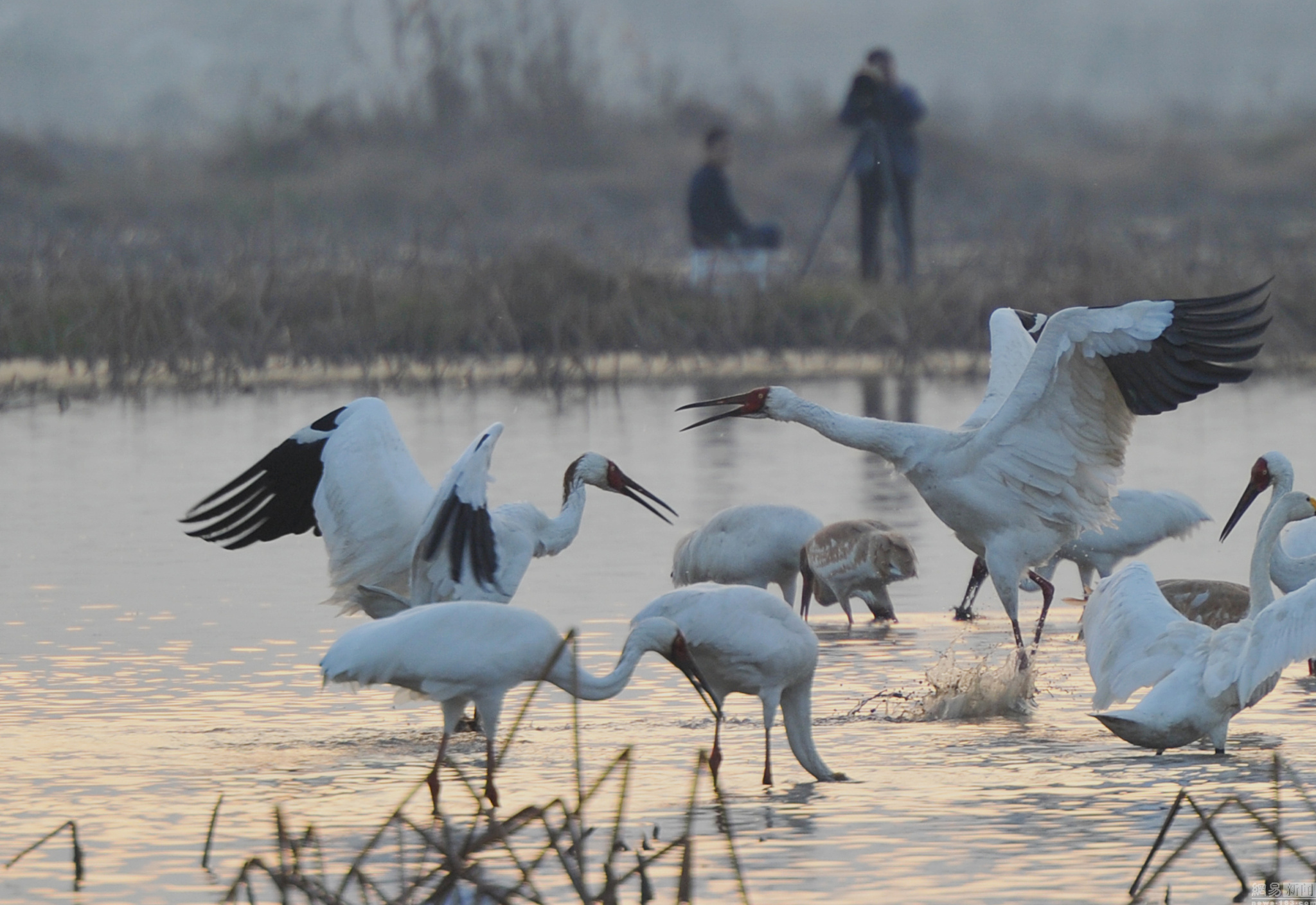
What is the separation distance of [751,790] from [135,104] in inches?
2606

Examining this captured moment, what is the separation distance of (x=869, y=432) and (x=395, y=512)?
64.9 inches

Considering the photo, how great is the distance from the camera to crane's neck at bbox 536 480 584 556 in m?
8.20

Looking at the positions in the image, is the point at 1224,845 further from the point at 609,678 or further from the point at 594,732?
the point at 594,732

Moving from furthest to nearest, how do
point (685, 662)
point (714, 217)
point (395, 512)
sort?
1. point (714, 217)
2. point (395, 512)
3. point (685, 662)

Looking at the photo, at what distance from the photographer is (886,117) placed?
2042 centimetres

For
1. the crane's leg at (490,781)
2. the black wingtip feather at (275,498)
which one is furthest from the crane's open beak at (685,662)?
the black wingtip feather at (275,498)

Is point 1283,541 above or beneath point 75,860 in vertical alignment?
above

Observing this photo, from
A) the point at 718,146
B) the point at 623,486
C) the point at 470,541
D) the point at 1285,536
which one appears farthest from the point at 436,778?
the point at 718,146

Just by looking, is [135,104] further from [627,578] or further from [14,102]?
[627,578]

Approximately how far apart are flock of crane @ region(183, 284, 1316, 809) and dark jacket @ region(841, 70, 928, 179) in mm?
10210

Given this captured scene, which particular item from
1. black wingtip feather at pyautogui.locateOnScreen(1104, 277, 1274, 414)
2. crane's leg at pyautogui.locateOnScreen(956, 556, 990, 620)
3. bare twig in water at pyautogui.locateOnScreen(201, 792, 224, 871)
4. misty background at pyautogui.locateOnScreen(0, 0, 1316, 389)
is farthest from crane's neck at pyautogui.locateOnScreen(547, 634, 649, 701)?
misty background at pyautogui.locateOnScreen(0, 0, 1316, 389)

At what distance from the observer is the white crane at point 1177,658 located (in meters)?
6.60

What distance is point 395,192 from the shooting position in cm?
3098

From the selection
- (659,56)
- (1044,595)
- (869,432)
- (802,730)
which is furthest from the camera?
(659,56)
